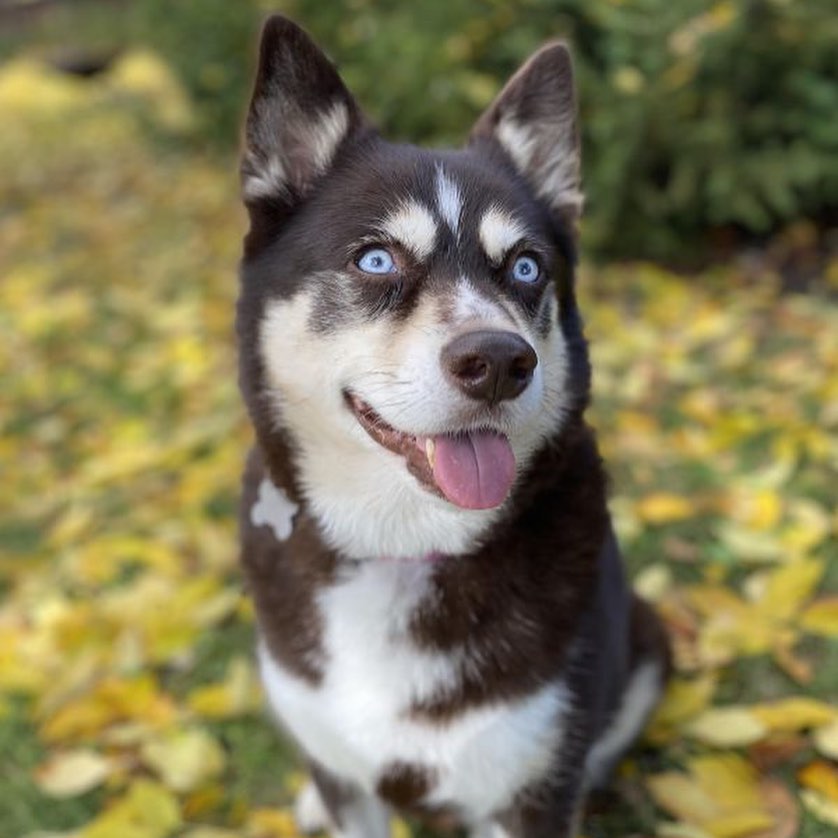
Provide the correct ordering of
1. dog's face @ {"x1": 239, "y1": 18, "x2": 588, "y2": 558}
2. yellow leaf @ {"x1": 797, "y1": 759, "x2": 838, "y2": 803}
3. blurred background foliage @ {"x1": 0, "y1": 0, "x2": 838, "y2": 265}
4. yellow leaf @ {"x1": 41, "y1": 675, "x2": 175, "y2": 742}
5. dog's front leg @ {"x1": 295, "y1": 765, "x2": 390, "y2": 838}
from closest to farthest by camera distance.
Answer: dog's face @ {"x1": 239, "y1": 18, "x2": 588, "y2": 558} < dog's front leg @ {"x1": 295, "y1": 765, "x2": 390, "y2": 838} < yellow leaf @ {"x1": 797, "y1": 759, "x2": 838, "y2": 803} < yellow leaf @ {"x1": 41, "y1": 675, "x2": 175, "y2": 742} < blurred background foliage @ {"x1": 0, "y1": 0, "x2": 838, "y2": 265}

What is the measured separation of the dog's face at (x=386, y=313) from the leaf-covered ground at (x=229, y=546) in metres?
1.00

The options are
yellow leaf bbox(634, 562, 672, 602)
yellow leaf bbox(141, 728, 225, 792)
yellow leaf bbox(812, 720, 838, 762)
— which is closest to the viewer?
yellow leaf bbox(812, 720, 838, 762)

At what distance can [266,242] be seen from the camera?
2.10m

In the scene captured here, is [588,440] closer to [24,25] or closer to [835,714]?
[835,714]

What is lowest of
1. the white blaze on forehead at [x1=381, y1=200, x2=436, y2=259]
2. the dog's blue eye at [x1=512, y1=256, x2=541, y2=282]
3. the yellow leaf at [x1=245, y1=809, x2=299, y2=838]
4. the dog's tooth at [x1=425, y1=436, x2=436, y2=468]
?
the yellow leaf at [x1=245, y1=809, x2=299, y2=838]

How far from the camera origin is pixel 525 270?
2066mm

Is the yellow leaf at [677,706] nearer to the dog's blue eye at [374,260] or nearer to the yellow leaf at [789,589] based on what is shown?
the yellow leaf at [789,589]

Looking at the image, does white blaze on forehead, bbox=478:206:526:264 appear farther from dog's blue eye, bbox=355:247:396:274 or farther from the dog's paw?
the dog's paw

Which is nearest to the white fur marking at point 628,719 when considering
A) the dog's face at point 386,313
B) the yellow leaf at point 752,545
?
the dog's face at point 386,313

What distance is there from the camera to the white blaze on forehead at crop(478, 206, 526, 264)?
2.01m

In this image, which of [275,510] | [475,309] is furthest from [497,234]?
[275,510]

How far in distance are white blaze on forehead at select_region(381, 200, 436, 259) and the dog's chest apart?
25.4 inches

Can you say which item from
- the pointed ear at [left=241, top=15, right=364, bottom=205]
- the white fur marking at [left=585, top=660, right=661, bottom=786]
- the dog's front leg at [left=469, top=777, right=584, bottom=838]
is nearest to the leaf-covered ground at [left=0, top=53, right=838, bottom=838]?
the white fur marking at [left=585, top=660, right=661, bottom=786]

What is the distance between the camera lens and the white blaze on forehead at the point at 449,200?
1995 mm
